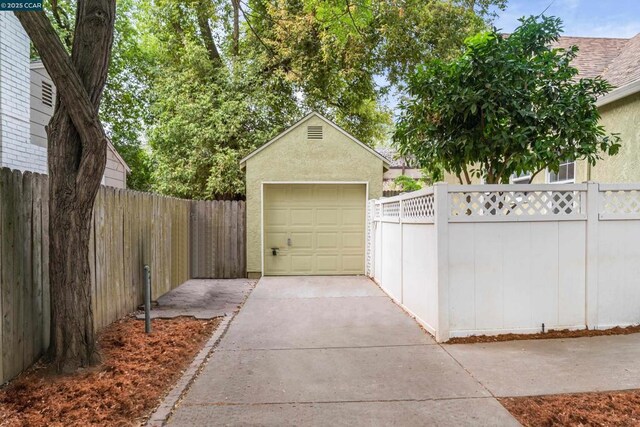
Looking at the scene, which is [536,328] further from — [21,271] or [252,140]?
[252,140]

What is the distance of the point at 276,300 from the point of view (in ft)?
26.2

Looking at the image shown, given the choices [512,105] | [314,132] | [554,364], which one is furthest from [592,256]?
[314,132]

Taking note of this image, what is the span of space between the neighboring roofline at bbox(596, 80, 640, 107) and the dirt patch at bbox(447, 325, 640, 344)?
350cm

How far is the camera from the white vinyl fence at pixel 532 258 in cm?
521

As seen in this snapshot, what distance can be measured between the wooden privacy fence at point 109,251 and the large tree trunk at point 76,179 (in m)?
0.23

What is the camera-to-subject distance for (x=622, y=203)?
17.7 ft

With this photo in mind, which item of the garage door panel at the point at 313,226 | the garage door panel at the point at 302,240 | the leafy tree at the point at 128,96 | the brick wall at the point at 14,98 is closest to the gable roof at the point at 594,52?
the garage door panel at the point at 313,226

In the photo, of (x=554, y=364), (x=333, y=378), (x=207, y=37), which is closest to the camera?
(x=333, y=378)

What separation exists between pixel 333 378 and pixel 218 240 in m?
7.37

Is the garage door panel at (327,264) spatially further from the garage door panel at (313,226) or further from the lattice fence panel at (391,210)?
the lattice fence panel at (391,210)

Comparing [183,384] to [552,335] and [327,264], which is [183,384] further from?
[327,264]

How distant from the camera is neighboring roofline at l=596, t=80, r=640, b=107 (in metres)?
6.46

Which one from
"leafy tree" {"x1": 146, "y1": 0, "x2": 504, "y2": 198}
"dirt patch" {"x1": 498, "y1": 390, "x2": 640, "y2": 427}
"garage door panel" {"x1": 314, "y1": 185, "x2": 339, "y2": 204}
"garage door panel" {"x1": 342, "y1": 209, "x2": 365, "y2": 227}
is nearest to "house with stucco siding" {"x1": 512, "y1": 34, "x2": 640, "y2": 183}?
"dirt patch" {"x1": 498, "y1": 390, "x2": 640, "y2": 427}

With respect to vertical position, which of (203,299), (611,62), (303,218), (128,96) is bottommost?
(203,299)
